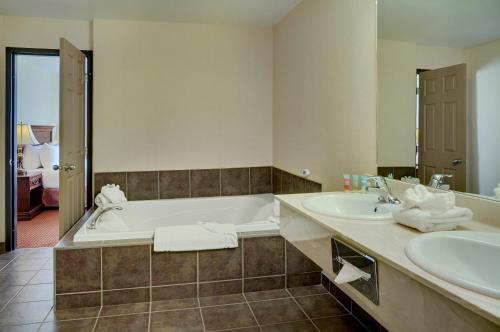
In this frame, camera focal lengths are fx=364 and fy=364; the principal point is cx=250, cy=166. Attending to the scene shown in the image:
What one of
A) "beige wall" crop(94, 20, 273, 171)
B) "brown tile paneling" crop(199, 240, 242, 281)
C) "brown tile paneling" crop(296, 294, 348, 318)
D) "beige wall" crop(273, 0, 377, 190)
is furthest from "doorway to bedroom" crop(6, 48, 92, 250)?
"brown tile paneling" crop(296, 294, 348, 318)

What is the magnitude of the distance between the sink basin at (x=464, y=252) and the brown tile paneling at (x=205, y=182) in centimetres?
283

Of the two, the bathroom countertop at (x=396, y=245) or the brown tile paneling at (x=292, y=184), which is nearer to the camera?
the bathroom countertop at (x=396, y=245)

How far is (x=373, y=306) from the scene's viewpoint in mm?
1158

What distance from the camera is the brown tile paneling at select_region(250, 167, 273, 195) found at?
396 centimetres

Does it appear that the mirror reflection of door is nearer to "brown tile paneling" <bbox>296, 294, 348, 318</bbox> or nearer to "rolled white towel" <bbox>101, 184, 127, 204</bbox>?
"brown tile paneling" <bbox>296, 294, 348, 318</bbox>

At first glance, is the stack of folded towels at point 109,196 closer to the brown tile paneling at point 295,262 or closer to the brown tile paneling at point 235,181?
the brown tile paneling at point 235,181

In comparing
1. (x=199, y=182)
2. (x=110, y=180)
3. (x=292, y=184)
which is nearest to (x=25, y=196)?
(x=110, y=180)

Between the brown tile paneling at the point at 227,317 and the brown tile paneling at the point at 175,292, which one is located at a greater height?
the brown tile paneling at the point at 175,292

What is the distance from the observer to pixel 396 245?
1160 millimetres

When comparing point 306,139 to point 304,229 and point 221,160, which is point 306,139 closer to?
point 221,160

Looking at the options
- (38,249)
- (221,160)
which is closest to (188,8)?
(221,160)

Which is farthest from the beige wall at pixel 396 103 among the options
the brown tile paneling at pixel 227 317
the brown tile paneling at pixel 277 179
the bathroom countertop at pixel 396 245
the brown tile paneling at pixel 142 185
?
the brown tile paneling at pixel 142 185

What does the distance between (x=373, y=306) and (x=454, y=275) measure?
0.37m

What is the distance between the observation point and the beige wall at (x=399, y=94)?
6.00 ft
